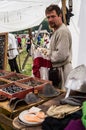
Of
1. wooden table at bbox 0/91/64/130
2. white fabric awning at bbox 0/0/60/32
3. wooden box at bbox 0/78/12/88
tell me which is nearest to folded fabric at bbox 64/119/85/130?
wooden table at bbox 0/91/64/130

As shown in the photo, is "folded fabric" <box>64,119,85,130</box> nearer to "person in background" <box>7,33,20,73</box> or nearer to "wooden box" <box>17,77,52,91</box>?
"wooden box" <box>17,77,52,91</box>

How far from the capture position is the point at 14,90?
1890 millimetres

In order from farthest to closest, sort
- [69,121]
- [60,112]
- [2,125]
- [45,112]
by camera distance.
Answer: [2,125]
[45,112]
[60,112]
[69,121]

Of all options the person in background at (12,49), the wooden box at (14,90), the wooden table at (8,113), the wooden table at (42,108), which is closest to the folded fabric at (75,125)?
the wooden table at (42,108)

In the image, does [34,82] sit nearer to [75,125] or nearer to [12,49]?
[75,125]

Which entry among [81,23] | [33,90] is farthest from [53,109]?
[81,23]

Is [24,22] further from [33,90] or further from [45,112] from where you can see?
[45,112]

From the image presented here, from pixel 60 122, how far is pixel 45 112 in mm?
228

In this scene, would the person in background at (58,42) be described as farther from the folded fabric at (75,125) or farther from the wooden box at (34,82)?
→ the folded fabric at (75,125)

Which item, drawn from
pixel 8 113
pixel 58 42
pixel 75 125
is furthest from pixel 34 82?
pixel 75 125

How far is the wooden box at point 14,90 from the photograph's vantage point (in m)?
1.79

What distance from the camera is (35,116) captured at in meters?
1.42

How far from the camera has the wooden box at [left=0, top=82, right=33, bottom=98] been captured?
1786 millimetres

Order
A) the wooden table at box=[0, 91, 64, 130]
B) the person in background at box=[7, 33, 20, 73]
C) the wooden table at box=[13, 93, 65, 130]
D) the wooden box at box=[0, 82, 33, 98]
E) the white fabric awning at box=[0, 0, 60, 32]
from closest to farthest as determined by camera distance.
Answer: the wooden table at box=[13, 93, 65, 130] → the wooden table at box=[0, 91, 64, 130] → the wooden box at box=[0, 82, 33, 98] → the white fabric awning at box=[0, 0, 60, 32] → the person in background at box=[7, 33, 20, 73]
